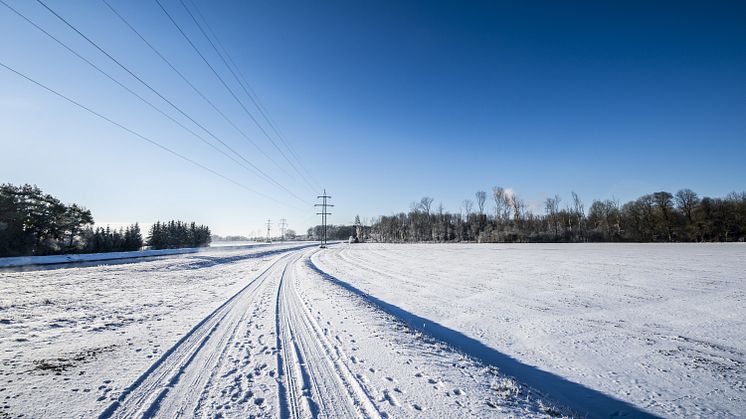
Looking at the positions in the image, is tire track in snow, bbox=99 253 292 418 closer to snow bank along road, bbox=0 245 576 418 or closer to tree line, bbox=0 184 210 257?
snow bank along road, bbox=0 245 576 418

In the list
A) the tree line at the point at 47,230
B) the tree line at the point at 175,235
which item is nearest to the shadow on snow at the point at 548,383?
the tree line at the point at 47,230

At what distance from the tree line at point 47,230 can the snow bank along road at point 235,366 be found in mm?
37413

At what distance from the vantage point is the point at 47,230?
41.3 metres

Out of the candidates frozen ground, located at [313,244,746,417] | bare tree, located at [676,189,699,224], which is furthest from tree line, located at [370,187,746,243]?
frozen ground, located at [313,244,746,417]

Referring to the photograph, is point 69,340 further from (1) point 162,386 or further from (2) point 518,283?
(2) point 518,283

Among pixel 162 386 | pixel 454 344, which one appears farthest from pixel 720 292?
pixel 162 386

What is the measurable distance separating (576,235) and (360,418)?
327ft

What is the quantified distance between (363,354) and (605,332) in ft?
25.7

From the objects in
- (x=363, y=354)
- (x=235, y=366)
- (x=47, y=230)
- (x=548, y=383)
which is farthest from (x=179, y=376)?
(x=47, y=230)

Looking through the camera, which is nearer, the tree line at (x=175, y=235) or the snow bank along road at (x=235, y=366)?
the snow bank along road at (x=235, y=366)

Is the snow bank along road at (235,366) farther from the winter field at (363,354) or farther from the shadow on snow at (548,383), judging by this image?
the shadow on snow at (548,383)

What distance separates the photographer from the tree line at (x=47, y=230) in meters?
34.1

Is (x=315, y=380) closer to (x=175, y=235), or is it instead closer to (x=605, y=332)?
(x=605, y=332)

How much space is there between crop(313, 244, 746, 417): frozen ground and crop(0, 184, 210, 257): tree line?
145ft
